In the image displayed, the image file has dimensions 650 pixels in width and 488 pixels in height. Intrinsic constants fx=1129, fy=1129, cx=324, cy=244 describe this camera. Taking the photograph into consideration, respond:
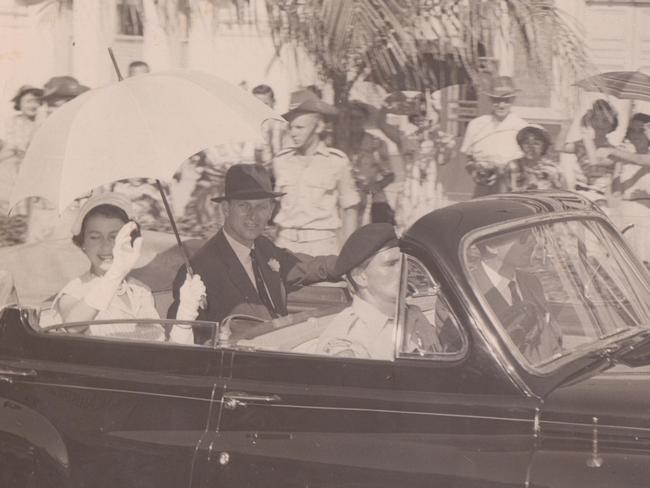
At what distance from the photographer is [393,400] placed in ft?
12.5

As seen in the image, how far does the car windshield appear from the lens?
3838 mm

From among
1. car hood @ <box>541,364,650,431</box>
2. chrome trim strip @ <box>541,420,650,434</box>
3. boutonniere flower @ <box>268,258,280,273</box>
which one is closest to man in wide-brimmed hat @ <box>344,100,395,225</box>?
boutonniere flower @ <box>268,258,280,273</box>

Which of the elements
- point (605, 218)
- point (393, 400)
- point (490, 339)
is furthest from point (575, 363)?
point (605, 218)

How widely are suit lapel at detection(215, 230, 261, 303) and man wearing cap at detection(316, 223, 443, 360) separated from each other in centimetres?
169

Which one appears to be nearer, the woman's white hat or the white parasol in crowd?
the white parasol in crowd

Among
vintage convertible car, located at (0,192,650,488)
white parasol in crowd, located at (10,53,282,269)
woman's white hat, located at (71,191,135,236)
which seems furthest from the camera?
woman's white hat, located at (71,191,135,236)

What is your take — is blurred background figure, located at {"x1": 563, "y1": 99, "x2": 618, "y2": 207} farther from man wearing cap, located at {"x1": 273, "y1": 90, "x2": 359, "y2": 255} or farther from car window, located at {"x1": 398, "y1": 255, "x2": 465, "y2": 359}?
car window, located at {"x1": 398, "y1": 255, "x2": 465, "y2": 359}

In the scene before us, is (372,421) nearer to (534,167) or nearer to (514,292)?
(514,292)

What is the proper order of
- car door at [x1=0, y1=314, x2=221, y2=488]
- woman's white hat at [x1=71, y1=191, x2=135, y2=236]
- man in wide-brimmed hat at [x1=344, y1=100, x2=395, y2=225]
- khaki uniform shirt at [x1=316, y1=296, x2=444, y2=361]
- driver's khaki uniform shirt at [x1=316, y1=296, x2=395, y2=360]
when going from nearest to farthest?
khaki uniform shirt at [x1=316, y1=296, x2=444, y2=361] → driver's khaki uniform shirt at [x1=316, y1=296, x2=395, y2=360] → car door at [x1=0, y1=314, x2=221, y2=488] → woman's white hat at [x1=71, y1=191, x2=135, y2=236] → man in wide-brimmed hat at [x1=344, y1=100, x2=395, y2=225]

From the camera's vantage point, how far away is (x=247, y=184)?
247 inches

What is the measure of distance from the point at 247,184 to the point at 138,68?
980 millimetres

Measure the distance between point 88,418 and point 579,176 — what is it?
3426 millimetres

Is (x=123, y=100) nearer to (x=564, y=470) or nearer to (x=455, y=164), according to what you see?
(x=455, y=164)

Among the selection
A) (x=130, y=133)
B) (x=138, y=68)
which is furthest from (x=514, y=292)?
(x=138, y=68)
